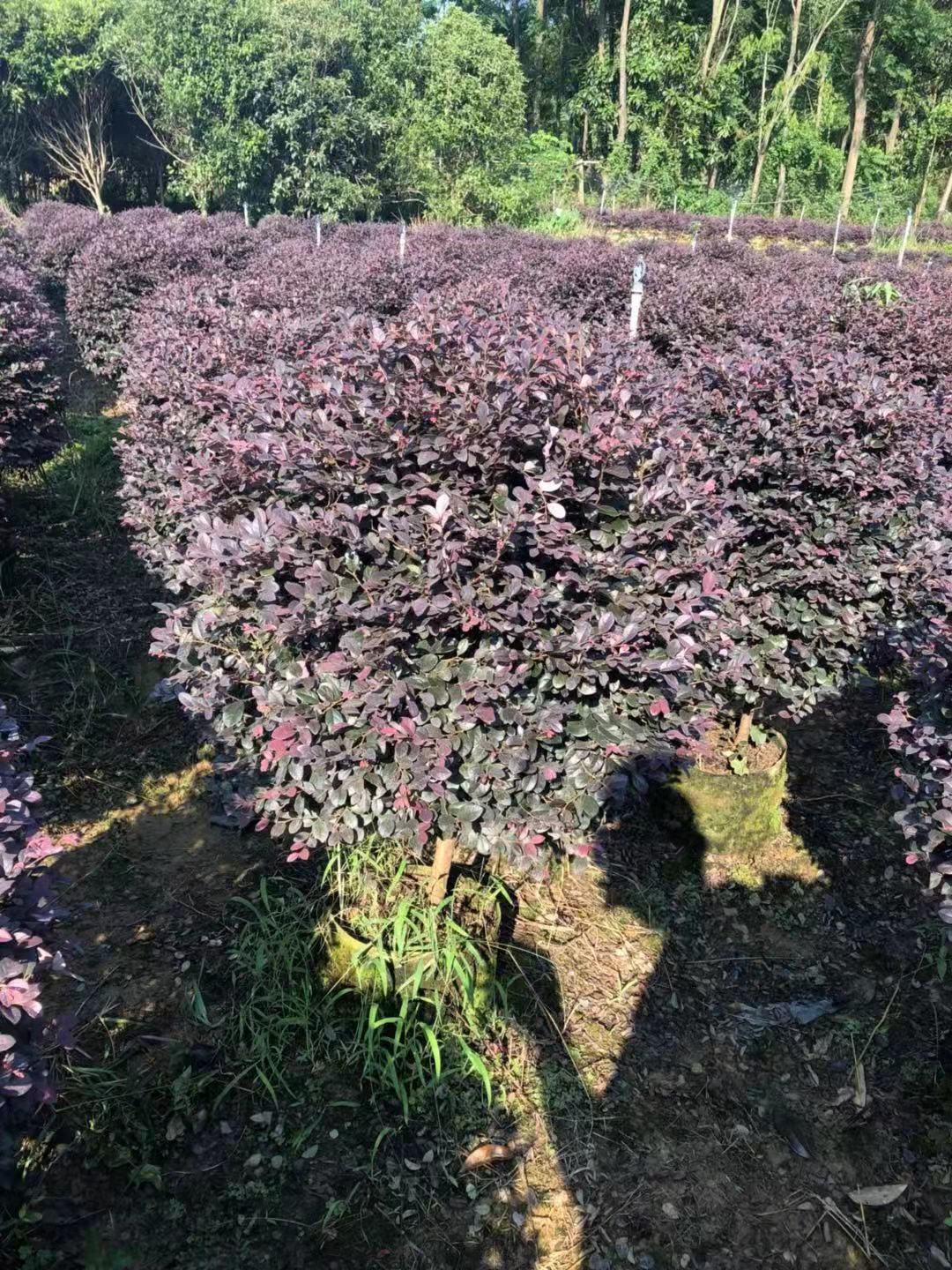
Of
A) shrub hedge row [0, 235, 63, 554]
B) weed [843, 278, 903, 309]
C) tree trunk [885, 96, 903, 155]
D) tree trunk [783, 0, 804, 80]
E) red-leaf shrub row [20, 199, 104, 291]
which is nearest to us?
shrub hedge row [0, 235, 63, 554]

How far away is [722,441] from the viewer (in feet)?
10.5

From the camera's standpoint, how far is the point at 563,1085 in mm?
2389

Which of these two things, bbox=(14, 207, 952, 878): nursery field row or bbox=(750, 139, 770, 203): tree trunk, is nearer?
bbox=(14, 207, 952, 878): nursery field row

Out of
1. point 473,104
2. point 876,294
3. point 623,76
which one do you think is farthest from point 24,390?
point 623,76

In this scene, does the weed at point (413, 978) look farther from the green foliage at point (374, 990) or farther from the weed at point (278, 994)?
the weed at point (278, 994)

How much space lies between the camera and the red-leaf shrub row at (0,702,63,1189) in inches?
59.3

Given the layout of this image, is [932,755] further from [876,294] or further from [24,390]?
[876,294]

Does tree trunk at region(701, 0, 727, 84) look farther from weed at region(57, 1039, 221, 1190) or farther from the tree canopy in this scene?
weed at region(57, 1039, 221, 1190)

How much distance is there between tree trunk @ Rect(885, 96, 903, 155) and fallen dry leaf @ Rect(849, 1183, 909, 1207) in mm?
36481

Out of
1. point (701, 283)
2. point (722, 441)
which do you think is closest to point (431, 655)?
point (722, 441)

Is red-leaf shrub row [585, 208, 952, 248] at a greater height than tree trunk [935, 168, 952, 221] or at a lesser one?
lesser

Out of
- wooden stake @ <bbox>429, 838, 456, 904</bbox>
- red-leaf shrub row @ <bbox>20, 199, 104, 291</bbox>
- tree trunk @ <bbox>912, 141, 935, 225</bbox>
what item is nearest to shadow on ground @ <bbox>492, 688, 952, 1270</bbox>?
wooden stake @ <bbox>429, 838, 456, 904</bbox>

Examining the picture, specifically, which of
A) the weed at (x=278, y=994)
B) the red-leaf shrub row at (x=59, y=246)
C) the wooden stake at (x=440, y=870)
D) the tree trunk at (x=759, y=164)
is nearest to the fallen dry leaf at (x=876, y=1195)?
the wooden stake at (x=440, y=870)

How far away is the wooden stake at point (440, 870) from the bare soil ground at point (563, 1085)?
335 mm
